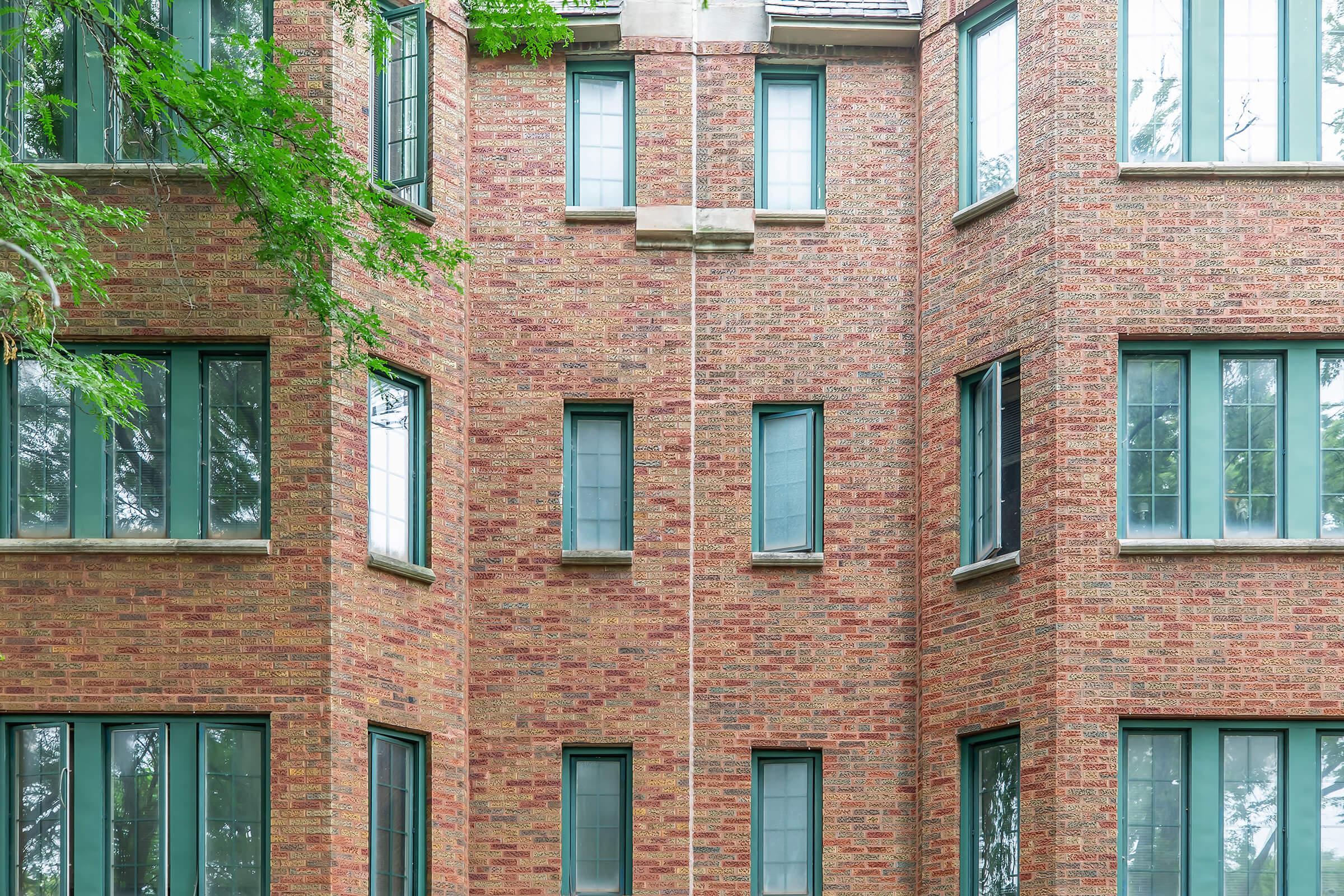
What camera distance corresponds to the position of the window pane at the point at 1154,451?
17.7 meters

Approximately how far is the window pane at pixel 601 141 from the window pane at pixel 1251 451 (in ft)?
22.9

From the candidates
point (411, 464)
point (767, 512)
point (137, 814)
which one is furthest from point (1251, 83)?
point (137, 814)

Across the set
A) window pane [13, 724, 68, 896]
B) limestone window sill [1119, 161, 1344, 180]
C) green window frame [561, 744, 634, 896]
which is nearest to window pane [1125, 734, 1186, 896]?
green window frame [561, 744, 634, 896]

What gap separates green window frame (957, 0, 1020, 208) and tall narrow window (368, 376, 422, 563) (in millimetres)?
6247

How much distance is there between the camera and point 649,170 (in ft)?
66.8

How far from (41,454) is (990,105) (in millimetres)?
10209

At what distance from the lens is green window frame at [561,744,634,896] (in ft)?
63.0

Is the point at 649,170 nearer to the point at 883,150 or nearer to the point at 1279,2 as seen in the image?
the point at 883,150

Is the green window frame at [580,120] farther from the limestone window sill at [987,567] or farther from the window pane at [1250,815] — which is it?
the window pane at [1250,815]

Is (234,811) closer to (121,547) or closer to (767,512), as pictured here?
(121,547)

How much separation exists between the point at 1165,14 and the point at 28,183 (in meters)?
10.9

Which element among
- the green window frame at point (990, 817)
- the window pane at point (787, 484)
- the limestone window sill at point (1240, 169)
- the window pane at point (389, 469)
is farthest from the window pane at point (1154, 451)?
the window pane at point (389, 469)

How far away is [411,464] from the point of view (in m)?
19.0

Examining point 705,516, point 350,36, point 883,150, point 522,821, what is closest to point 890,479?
Result: point 705,516
